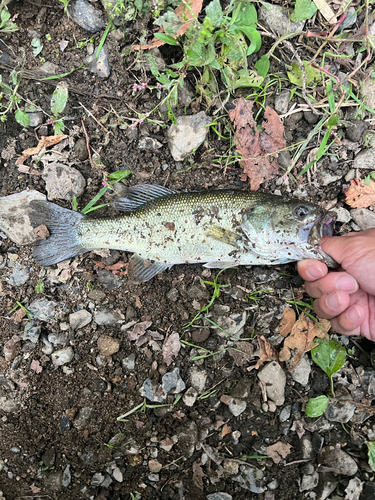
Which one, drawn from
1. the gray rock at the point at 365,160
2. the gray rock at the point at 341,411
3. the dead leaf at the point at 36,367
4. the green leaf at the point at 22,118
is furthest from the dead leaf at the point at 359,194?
the dead leaf at the point at 36,367

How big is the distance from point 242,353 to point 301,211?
1.62 m

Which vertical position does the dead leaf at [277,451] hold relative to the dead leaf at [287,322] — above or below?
below

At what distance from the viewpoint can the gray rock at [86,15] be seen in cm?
357

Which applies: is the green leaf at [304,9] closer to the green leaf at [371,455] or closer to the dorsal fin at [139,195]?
the dorsal fin at [139,195]

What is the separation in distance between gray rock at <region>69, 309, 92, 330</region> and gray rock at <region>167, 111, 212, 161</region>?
2083mm

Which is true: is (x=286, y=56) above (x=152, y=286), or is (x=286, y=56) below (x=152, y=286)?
above

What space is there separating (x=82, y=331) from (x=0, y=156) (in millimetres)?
2178

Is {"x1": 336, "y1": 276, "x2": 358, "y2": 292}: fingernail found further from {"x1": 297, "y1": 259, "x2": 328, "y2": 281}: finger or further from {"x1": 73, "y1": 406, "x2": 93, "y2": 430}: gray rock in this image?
{"x1": 73, "y1": 406, "x2": 93, "y2": 430}: gray rock

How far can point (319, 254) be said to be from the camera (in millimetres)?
3209

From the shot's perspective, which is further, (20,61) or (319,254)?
(20,61)

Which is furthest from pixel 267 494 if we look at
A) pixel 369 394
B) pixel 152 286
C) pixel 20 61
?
pixel 20 61

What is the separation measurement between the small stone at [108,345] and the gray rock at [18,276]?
1114 millimetres

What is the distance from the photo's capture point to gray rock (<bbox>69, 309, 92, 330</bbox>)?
3.65 metres

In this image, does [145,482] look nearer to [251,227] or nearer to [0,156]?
[251,227]
